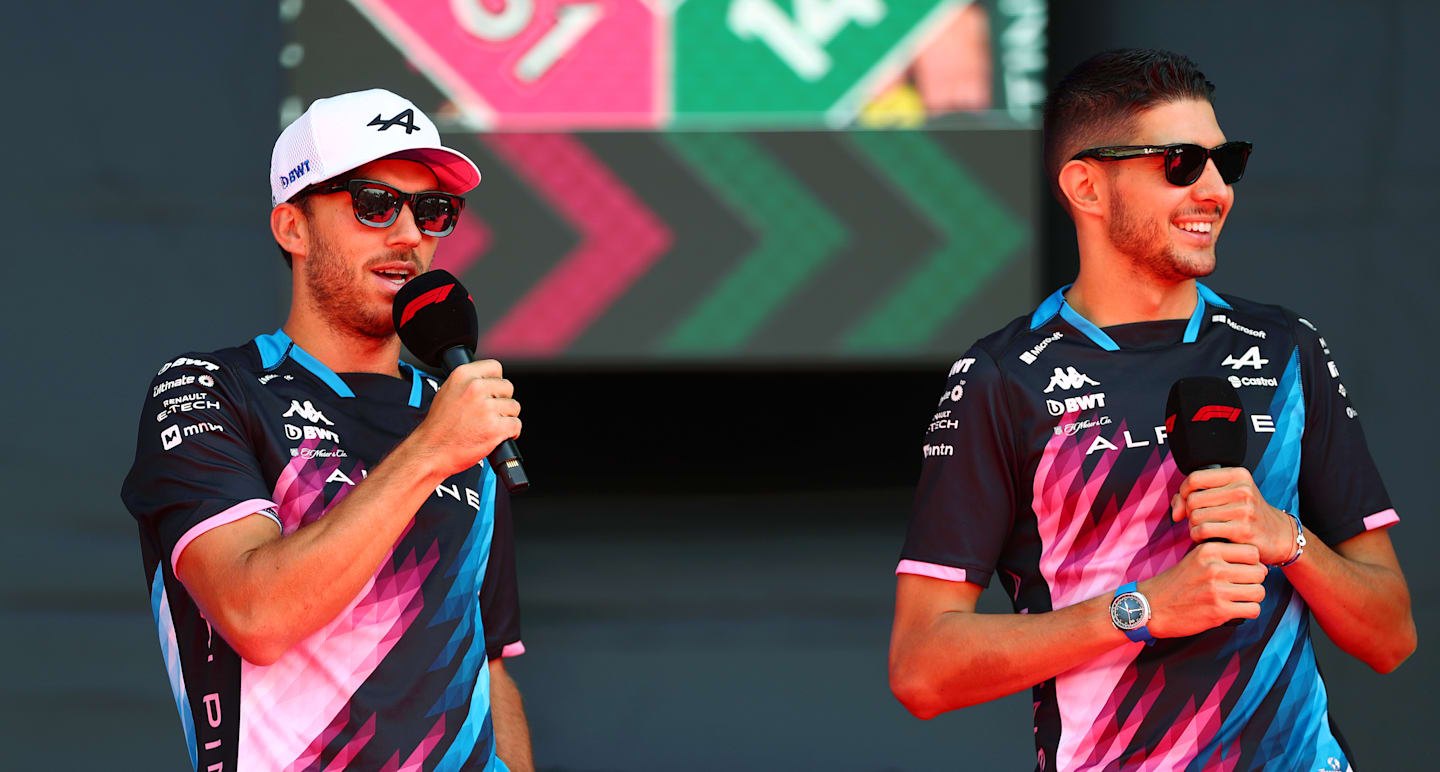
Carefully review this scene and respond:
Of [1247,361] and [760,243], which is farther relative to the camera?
[760,243]

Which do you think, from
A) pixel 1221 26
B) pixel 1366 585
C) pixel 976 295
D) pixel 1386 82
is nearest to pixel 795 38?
pixel 976 295

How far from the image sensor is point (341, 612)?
1.73m

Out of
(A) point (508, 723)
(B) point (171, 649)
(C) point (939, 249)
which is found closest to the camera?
(B) point (171, 649)

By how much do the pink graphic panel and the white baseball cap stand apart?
148 centimetres

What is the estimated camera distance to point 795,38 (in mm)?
3461

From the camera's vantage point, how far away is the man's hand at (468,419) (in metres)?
1.56

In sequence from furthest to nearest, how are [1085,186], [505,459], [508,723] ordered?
1. [508,723]
2. [1085,186]
3. [505,459]

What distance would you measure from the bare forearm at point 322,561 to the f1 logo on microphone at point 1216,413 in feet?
2.87

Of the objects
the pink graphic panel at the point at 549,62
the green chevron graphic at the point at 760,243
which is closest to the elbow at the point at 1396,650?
the green chevron graphic at the point at 760,243

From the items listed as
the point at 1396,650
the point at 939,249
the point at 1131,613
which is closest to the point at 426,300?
the point at 1131,613

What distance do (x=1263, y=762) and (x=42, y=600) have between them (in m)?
3.04

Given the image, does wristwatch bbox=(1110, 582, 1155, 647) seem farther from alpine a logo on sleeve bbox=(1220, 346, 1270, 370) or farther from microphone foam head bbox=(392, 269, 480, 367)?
microphone foam head bbox=(392, 269, 480, 367)

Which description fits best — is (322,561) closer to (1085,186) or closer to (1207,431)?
(1207,431)

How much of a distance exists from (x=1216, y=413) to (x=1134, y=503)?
10.7 inches
